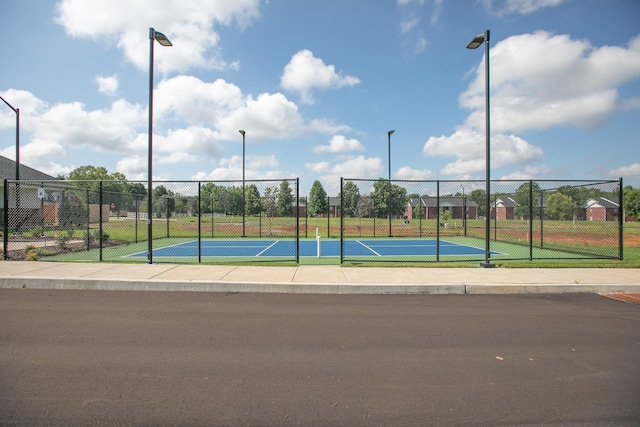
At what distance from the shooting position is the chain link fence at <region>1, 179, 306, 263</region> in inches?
483

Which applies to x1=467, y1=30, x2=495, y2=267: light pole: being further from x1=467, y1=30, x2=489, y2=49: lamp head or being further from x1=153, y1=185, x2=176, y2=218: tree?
x1=153, y1=185, x2=176, y2=218: tree

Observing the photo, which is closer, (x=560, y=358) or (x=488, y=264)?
(x=560, y=358)

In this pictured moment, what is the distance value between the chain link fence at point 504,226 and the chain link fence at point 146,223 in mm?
3943

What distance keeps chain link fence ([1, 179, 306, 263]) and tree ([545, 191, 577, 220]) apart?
12177mm

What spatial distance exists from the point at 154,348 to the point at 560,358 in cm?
514

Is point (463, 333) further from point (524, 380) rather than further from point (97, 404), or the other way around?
point (97, 404)

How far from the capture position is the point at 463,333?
522cm

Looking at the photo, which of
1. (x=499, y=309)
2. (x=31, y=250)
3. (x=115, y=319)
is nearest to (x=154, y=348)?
(x=115, y=319)

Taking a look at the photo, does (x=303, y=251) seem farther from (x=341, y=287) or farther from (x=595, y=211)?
(x=595, y=211)

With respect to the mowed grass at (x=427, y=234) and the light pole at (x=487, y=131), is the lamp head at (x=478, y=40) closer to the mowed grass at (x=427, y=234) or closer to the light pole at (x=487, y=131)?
the light pole at (x=487, y=131)

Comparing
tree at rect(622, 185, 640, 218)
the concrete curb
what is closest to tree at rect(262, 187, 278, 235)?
the concrete curb

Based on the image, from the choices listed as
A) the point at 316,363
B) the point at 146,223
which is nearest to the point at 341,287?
the point at 316,363

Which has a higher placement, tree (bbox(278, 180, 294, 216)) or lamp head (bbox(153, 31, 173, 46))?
lamp head (bbox(153, 31, 173, 46))

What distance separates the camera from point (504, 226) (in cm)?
2259
